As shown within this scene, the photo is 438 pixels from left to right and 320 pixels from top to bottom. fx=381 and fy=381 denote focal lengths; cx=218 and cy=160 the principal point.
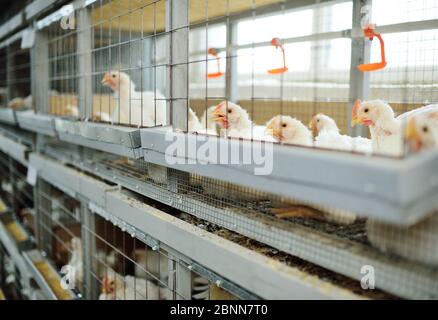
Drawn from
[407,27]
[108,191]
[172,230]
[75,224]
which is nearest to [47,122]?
[108,191]

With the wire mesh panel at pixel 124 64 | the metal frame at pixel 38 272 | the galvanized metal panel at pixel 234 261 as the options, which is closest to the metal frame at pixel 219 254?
the galvanized metal panel at pixel 234 261

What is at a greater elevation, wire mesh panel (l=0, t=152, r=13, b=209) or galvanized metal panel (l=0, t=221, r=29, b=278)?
wire mesh panel (l=0, t=152, r=13, b=209)

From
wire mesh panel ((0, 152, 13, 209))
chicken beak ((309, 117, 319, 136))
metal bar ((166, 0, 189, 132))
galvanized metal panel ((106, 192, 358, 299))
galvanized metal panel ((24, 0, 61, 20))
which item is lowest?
wire mesh panel ((0, 152, 13, 209))

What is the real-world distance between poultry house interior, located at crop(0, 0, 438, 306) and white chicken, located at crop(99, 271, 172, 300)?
0.04 feet

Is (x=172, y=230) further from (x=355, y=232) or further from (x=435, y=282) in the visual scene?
(x=435, y=282)

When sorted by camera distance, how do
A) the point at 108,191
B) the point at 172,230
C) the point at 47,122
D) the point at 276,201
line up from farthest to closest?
the point at 47,122, the point at 108,191, the point at 172,230, the point at 276,201

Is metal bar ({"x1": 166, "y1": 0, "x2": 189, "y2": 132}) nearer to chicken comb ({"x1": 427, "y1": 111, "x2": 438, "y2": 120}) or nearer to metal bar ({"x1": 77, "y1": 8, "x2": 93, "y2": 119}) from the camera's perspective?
metal bar ({"x1": 77, "y1": 8, "x2": 93, "y2": 119})

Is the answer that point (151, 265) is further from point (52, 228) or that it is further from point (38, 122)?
point (38, 122)

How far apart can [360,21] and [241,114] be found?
0.85 meters

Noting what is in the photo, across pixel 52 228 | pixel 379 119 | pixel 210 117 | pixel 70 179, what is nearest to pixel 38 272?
pixel 52 228

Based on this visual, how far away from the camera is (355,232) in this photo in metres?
0.93

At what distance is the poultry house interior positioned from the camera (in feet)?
2.22

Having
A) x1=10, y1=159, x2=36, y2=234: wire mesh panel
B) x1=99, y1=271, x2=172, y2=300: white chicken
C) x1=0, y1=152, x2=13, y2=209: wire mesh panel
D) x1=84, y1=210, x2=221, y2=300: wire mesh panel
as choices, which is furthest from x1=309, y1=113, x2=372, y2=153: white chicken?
x1=0, y1=152, x2=13, y2=209: wire mesh panel

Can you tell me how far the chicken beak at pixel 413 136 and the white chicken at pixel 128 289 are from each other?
149 centimetres
